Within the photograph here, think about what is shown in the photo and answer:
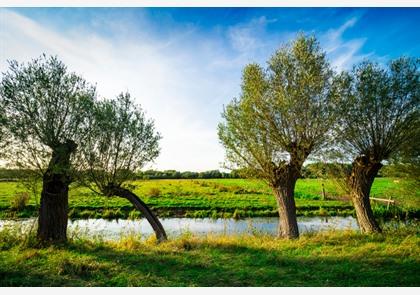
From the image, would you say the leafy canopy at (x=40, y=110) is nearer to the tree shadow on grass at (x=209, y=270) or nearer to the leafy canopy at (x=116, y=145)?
the leafy canopy at (x=116, y=145)

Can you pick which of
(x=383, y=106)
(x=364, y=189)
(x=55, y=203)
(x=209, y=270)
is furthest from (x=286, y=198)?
(x=55, y=203)

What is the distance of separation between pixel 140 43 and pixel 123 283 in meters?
8.78

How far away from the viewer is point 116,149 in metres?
14.6

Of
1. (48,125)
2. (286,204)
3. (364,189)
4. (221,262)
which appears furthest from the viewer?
(364,189)

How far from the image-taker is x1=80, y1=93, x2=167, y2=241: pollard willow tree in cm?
1408

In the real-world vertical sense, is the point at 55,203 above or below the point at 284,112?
below

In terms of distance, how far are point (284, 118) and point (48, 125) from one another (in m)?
9.95

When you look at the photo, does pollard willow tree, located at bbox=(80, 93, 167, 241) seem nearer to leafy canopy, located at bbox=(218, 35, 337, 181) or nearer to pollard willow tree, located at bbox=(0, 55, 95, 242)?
pollard willow tree, located at bbox=(0, 55, 95, 242)

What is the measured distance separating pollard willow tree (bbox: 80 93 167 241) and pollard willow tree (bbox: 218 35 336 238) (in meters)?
3.86

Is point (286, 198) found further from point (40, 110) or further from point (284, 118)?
point (40, 110)

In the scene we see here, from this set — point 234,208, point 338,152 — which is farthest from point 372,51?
point 234,208

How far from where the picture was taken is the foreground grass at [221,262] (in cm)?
919

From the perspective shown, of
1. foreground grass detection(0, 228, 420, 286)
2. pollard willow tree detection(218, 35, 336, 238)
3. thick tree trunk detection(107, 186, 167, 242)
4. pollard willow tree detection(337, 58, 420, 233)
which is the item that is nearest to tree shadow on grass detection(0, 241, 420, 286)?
foreground grass detection(0, 228, 420, 286)

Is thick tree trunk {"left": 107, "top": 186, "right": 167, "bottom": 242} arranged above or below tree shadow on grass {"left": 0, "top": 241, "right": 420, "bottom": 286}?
above
